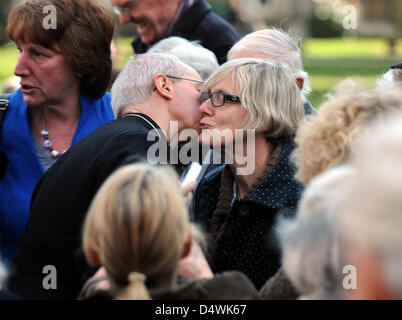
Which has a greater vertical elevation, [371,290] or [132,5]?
[132,5]

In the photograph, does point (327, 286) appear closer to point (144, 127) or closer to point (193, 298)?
point (193, 298)

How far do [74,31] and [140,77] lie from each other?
487mm

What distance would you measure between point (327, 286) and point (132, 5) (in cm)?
411

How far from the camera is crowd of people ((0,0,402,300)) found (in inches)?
74.5

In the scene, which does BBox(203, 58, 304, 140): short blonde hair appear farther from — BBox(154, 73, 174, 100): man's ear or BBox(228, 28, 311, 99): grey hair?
BBox(228, 28, 311, 99): grey hair

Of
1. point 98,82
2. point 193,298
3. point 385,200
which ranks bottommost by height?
point 193,298

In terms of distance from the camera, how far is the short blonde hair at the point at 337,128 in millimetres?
2439

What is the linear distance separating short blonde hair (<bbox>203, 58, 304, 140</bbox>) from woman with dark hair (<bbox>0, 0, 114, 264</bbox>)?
2.85 ft

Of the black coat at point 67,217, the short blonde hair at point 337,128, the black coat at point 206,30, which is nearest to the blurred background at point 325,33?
the black coat at point 206,30

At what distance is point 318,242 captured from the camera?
1913 mm

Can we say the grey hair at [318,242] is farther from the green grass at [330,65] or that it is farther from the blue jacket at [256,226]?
the green grass at [330,65]

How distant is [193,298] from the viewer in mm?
2129

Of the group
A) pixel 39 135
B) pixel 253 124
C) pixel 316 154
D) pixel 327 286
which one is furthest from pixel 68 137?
pixel 327 286

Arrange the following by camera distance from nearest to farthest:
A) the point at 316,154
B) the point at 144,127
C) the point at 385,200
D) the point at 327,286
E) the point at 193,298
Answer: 1. the point at 385,200
2. the point at 327,286
3. the point at 193,298
4. the point at 316,154
5. the point at 144,127
